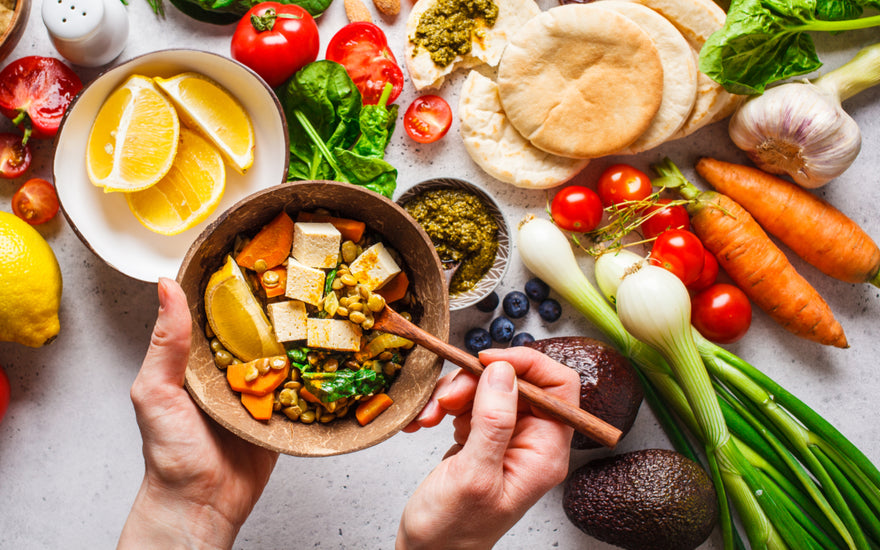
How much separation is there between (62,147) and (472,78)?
1.43 meters

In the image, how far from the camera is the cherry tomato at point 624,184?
2275mm

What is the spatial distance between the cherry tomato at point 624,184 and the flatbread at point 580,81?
10cm

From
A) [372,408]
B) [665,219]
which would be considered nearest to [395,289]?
[372,408]

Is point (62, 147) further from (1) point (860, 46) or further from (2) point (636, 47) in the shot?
(1) point (860, 46)

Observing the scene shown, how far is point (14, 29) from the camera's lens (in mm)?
1933

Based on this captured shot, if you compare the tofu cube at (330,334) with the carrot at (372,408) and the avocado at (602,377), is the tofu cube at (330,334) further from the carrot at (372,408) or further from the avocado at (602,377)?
the avocado at (602,377)

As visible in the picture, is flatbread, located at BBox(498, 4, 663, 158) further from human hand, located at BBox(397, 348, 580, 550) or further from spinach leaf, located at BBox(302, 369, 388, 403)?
spinach leaf, located at BBox(302, 369, 388, 403)

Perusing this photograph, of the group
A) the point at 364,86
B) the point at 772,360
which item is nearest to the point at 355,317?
the point at 364,86

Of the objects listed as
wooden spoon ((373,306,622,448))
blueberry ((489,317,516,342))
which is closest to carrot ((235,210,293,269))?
wooden spoon ((373,306,622,448))

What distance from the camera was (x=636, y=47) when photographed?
2.20 metres

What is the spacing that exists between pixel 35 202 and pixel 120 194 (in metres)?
0.36

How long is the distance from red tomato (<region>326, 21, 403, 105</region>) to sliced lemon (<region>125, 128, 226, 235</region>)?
1.97ft

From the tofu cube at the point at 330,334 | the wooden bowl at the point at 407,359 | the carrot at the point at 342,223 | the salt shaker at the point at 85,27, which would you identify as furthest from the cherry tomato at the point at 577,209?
the salt shaker at the point at 85,27

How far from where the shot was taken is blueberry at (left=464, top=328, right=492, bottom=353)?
228cm
